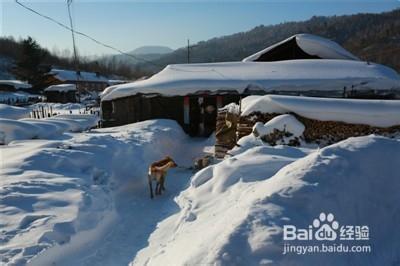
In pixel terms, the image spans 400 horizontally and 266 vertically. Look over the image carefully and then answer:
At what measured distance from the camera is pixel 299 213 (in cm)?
418

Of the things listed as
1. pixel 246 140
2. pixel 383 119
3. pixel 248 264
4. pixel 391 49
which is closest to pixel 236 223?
pixel 248 264

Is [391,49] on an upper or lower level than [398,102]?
upper

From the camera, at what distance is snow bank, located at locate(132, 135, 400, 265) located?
12.2ft

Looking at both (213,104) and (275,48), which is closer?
(213,104)

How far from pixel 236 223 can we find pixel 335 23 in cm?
10443

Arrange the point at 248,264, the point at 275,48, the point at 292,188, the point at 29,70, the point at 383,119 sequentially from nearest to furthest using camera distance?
the point at 248,264 → the point at 292,188 → the point at 383,119 → the point at 275,48 → the point at 29,70

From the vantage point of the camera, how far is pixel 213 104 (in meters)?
18.0

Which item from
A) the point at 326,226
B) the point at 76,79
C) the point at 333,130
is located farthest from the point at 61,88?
the point at 326,226

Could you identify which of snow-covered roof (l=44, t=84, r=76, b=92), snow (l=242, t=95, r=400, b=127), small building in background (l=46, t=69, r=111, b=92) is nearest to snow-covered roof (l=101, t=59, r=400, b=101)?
snow (l=242, t=95, r=400, b=127)

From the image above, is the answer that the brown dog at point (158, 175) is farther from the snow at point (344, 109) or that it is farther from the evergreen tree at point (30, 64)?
the evergreen tree at point (30, 64)

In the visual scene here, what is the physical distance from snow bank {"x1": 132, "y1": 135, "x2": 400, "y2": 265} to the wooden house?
10.9m

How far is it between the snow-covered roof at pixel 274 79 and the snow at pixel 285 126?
687 cm

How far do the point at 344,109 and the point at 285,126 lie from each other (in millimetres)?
1644

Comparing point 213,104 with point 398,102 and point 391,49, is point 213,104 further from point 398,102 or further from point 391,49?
point 391,49
